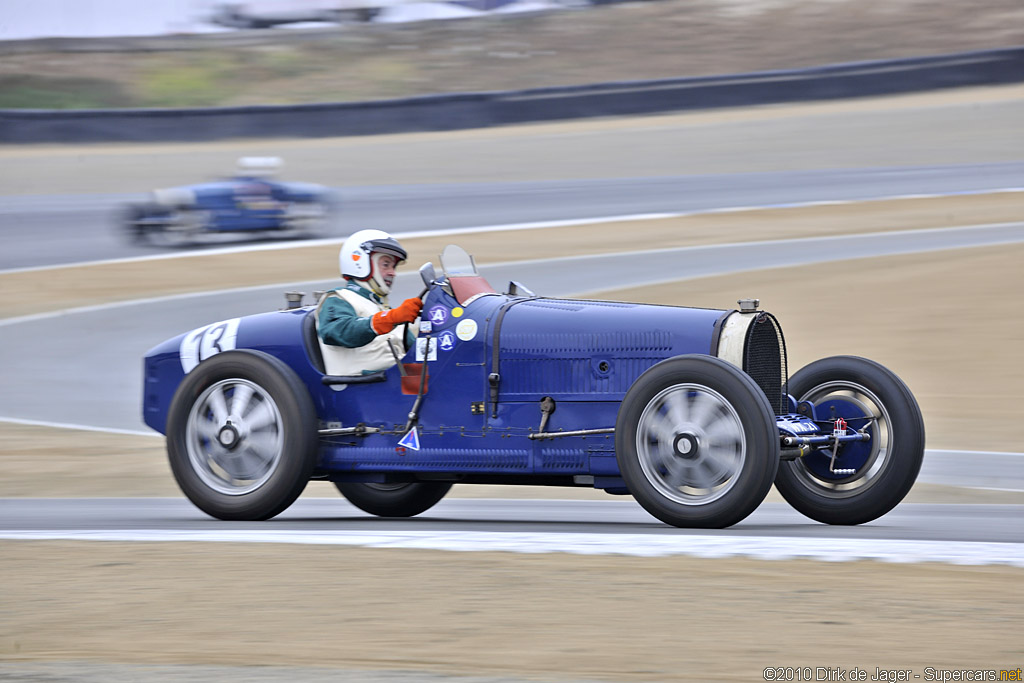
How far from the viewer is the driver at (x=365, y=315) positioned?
7.77 metres

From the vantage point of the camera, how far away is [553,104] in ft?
117

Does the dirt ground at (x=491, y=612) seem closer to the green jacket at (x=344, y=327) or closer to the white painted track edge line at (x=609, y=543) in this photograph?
the white painted track edge line at (x=609, y=543)

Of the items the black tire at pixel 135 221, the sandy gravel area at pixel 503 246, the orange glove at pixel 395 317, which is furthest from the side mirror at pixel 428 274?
the black tire at pixel 135 221

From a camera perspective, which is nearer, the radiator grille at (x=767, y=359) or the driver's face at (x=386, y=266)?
the radiator grille at (x=767, y=359)

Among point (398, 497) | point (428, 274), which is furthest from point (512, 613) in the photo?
point (398, 497)

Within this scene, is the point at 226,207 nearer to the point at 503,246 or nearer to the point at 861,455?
the point at 503,246

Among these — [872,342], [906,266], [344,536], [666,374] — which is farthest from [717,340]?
[906,266]

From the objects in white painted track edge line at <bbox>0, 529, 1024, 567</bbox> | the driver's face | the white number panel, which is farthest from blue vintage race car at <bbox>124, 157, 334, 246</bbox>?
white painted track edge line at <bbox>0, 529, 1024, 567</bbox>

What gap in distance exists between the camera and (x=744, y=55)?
44562mm

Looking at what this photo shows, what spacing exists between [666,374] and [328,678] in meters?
2.87

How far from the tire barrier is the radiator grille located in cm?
2810

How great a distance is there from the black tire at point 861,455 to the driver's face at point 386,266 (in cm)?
224

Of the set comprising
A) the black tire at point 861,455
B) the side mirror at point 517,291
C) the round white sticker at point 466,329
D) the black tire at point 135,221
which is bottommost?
the black tire at point 861,455

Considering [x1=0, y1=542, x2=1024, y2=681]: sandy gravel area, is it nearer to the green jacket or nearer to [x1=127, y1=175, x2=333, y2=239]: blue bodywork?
the green jacket
